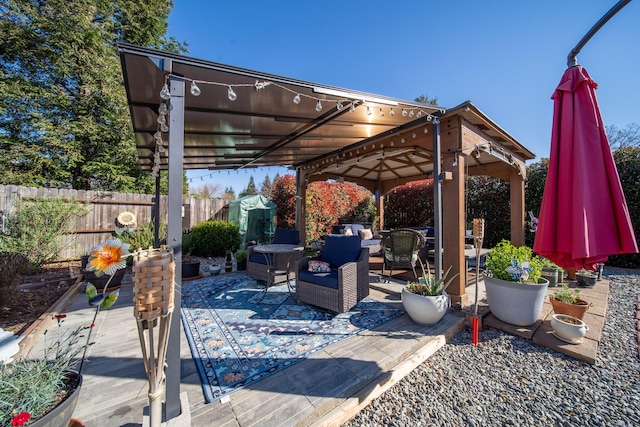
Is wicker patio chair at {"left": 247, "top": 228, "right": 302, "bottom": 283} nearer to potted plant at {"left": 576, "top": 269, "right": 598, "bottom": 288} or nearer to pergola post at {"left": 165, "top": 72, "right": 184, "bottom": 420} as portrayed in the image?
A: pergola post at {"left": 165, "top": 72, "right": 184, "bottom": 420}

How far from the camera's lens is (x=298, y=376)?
197 cm

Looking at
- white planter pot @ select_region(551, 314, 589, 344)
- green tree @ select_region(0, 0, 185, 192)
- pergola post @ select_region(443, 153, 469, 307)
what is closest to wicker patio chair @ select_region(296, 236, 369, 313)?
pergola post @ select_region(443, 153, 469, 307)

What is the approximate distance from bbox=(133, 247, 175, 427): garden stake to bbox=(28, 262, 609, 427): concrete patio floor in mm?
492

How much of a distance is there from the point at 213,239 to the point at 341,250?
15.5 ft

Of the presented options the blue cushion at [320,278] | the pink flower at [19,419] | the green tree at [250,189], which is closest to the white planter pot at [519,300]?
the blue cushion at [320,278]

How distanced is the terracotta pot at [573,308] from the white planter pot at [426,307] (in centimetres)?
141

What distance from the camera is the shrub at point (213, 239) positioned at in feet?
22.9

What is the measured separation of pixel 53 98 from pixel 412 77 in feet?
40.0

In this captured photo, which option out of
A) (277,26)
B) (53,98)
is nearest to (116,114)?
(53,98)

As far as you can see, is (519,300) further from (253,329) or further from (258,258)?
(258,258)

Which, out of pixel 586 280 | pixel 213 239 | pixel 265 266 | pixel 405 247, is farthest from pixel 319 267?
pixel 586 280

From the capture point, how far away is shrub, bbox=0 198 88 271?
439 centimetres

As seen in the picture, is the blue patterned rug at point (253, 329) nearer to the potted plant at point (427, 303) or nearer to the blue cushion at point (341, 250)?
the potted plant at point (427, 303)

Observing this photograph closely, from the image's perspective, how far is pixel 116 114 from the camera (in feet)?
31.5
